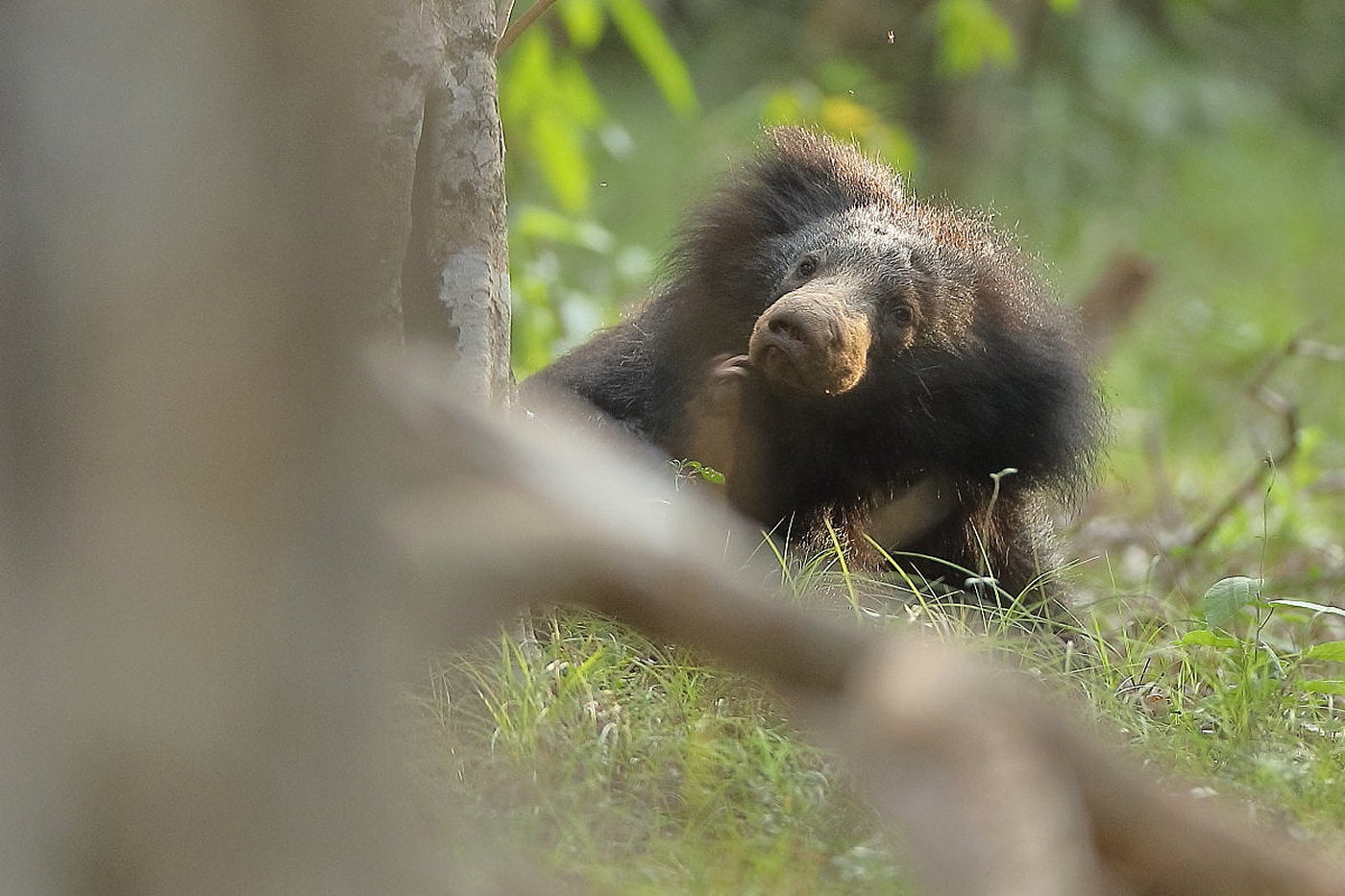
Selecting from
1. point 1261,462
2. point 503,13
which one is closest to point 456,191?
point 503,13

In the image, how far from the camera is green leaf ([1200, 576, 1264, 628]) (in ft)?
9.29

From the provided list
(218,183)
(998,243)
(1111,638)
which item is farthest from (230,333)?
(998,243)

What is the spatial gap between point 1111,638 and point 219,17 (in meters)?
2.50

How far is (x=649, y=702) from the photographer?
101 inches

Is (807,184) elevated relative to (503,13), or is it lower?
elevated

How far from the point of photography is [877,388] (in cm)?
387

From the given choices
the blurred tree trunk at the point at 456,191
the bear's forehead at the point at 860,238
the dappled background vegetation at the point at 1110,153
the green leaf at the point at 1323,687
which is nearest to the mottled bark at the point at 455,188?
the blurred tree trunk at the point at 456,191

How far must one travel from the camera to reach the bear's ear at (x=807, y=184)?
4191 mm

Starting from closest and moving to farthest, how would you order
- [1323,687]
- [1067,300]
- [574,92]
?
[1323,687] → [1067,300] → [574,92]

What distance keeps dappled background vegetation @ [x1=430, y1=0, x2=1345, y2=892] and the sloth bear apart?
0.92ft

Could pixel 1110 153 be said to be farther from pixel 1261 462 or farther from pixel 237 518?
pixel 237 518

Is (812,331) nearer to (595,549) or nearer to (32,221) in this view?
(595,549)

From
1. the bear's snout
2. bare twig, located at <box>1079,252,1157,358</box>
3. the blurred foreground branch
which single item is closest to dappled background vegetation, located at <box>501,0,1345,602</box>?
bare twig, located at <box>1079,252,1157,358</box>

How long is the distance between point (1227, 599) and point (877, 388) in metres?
1.21
